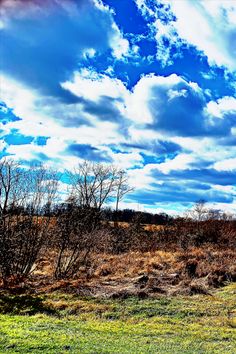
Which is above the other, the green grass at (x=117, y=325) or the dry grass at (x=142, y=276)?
the dry grass at (x=142, y=276)

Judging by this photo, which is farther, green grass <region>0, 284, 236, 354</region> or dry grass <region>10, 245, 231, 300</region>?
dry grass <region>10, 245, 231, 300</region>

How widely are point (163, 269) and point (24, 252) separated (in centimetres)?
627

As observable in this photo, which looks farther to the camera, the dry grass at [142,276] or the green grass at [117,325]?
the dry grass at [142,276]

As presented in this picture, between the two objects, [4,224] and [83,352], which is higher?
[4,224]

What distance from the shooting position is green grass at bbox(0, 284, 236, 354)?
7.37 meters

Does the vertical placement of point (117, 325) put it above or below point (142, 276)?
below

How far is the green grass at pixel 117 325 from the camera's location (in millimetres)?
7371

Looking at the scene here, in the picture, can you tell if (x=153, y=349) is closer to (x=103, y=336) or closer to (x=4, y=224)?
(x=103, y=336)

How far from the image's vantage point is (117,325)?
9688mm

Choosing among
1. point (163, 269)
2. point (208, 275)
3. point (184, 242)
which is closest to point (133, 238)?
point (184, 242)

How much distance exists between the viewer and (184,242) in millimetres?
29391

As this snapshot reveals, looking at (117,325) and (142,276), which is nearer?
(117,325)

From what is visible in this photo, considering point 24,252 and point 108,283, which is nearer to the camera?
point 108,283

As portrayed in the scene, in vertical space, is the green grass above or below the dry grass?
below
